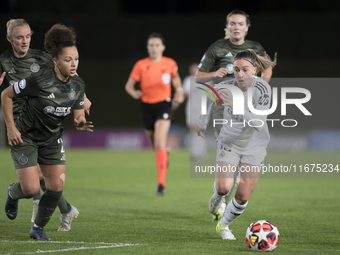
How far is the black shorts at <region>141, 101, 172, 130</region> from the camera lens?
965 cm

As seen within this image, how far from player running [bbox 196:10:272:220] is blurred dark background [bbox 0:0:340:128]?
1516 centimetres

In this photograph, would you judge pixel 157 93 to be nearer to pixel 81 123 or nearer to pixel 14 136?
pixel 81 123

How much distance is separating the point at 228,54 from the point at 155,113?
9.87ft

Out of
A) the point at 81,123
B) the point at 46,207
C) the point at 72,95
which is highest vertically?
the point at 72,95

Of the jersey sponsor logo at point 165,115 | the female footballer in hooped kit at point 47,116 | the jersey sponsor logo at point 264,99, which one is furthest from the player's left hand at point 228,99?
the jersey sponsor logo at point 165,115

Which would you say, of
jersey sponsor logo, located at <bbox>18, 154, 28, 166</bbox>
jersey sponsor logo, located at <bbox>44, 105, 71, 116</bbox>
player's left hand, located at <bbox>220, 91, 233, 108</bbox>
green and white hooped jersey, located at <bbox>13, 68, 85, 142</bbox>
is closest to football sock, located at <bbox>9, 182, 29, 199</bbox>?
jersey sponsor logo, located at <bbox>18, 154, 28, 166</bbox>

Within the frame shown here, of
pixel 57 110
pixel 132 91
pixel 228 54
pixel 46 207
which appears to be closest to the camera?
pixel 57 110

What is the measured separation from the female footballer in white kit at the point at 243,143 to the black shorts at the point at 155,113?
386 cm

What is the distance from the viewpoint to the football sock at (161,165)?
9367 millimetres

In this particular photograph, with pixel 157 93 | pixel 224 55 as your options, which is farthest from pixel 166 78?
pixel 224 55

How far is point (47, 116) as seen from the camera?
5.43 meters

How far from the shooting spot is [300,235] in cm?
592

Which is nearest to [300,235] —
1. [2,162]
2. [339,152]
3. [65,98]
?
[65,98]

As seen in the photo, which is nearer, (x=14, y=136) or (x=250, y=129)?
(x=14, y=136)
